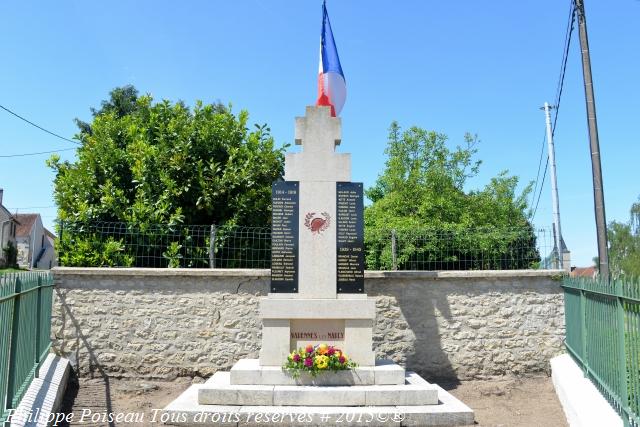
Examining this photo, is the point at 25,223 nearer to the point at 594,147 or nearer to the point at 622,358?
the point at 594,147

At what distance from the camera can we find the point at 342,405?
6332 millimetres

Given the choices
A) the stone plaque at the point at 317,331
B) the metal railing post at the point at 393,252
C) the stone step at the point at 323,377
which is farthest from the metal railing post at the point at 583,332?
the stone plaque at the point at 317,331

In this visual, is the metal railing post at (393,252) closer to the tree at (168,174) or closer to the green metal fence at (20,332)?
the tree at (168,174)

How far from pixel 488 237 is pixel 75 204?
793cm

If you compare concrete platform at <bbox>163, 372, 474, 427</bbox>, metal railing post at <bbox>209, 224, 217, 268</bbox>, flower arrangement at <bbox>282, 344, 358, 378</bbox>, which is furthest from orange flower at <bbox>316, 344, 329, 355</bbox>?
metal railing post at <bbox>209, 224, 217, 268</bbox>

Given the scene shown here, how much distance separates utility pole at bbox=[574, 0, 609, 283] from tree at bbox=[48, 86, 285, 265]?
601 centimetres

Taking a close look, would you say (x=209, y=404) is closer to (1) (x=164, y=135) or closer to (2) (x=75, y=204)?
(2) (x=75, y=204)

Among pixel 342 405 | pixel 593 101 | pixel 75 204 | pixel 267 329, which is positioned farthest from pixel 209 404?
pixel 593 101

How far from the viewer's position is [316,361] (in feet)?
21.6

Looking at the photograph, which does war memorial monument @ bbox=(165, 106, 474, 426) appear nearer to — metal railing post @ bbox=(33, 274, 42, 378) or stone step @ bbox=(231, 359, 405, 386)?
stone step @ bbox=(231, 359, 405, 386)

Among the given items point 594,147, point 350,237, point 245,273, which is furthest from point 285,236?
point 594,147

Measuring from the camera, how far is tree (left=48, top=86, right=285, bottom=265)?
9.15m

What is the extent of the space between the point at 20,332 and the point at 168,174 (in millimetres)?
4704

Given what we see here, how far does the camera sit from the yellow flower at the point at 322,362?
6559 millimetres
